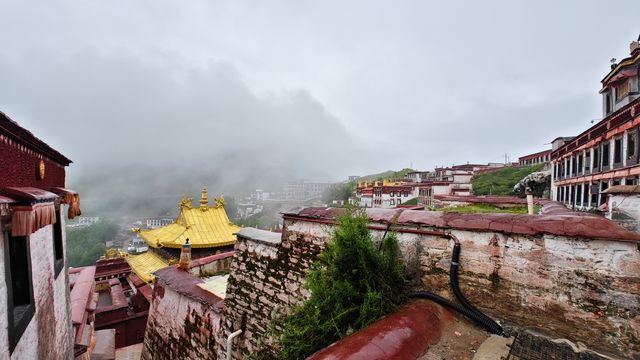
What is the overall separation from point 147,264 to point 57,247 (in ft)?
33.1

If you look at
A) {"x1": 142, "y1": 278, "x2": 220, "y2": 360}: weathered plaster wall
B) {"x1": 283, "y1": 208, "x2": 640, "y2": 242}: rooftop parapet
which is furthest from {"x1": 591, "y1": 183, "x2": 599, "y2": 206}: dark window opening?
{"x1": 142, "y1": 278, "x2": 220, "y2": 360}: weathered plaster wall

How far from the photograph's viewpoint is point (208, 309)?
5758 mm

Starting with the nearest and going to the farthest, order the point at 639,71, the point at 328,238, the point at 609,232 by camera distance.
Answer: the point at 609,232 < the point at 328,238 < the point at 639,71

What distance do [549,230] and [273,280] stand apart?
3.88m

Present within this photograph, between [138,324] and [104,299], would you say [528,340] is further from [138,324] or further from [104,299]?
[104,299]

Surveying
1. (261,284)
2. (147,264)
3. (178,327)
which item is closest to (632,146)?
(261,284)

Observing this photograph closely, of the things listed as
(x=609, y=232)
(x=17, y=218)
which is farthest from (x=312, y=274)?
(x=17, y=218)

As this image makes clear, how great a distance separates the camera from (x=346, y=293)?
3162mm

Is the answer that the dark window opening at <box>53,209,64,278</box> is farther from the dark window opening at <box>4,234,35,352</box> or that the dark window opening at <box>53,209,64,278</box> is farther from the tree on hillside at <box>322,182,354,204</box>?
the tree on hillside at <box>322,182,354,204</box>

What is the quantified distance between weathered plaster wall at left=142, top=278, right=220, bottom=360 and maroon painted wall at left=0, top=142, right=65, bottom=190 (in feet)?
11.0

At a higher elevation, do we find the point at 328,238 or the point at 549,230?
the point at 549,230

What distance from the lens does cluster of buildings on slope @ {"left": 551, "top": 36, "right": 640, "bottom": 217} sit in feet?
38.5

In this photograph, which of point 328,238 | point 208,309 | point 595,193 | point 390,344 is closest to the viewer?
point 390,344

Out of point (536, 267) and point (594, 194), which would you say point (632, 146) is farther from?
point (536, 267)
